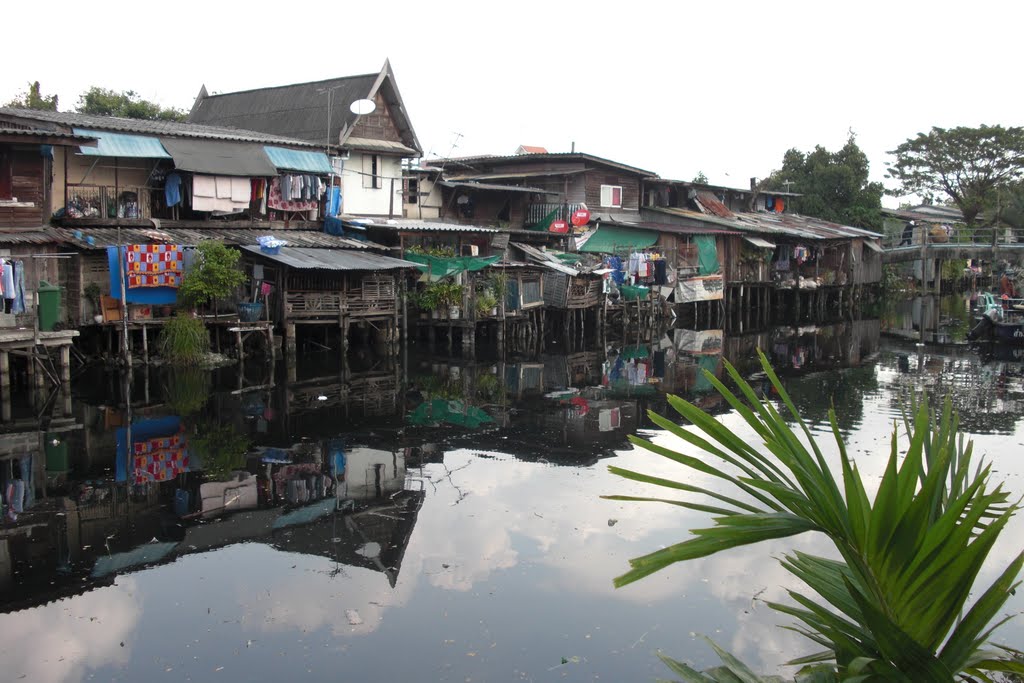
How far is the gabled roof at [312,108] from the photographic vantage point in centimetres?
2730

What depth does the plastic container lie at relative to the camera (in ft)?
72.3

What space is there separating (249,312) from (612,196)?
17.5m

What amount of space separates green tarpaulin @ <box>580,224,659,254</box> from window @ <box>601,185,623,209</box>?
142cm

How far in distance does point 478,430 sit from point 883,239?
36.5 meters

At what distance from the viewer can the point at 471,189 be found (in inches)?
1204

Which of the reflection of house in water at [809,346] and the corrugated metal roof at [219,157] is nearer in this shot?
the corrugated metal roof at [219,157]

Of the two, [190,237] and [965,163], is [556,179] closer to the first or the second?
[190,237]

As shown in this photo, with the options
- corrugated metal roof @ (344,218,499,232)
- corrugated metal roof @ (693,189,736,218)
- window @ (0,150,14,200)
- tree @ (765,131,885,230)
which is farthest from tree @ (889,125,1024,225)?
window @ (0,150,14,200)

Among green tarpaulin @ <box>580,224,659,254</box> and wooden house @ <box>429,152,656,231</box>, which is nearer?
wooden house @ <box>429,152,656,231</box>

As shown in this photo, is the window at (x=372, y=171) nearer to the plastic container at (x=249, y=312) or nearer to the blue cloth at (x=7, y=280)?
the plastic container at (x=249, y=312)

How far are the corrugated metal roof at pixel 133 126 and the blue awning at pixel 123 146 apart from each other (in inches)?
6.0

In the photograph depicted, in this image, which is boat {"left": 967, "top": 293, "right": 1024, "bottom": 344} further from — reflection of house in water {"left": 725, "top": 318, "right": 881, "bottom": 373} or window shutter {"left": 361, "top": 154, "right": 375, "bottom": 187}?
window shutter {"left": 361, "top": 154, "right": 375, "bottom": 187}

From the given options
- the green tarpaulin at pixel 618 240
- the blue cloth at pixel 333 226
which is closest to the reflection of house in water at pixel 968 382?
the green tarpaulin at pixel 618 240

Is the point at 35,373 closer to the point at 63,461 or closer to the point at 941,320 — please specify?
the point at 63,461
